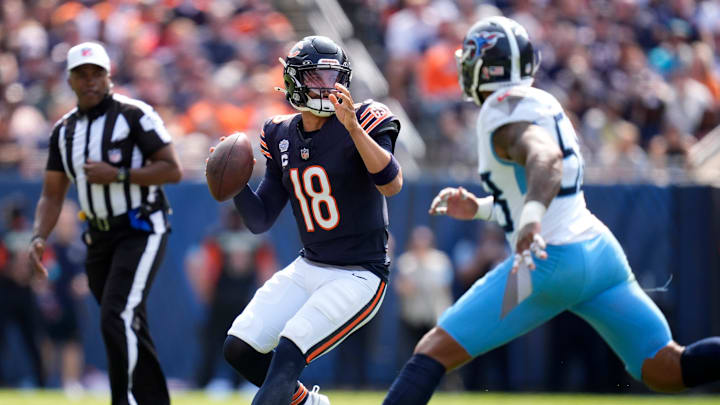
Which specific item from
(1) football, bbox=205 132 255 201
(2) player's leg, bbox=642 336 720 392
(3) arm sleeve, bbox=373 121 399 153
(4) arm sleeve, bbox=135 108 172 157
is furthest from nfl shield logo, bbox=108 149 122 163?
(2) player's leg, bbox=642 336 720 392

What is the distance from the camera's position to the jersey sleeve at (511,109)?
4.69 m

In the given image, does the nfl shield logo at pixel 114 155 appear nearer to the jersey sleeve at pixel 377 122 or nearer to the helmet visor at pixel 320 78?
the helmet visor at pixel 320 78

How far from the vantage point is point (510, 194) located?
485 cm

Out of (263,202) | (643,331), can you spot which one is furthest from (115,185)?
(643,331)

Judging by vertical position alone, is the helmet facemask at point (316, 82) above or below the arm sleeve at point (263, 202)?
above

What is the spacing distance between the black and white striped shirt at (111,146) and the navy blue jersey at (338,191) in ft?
4.93

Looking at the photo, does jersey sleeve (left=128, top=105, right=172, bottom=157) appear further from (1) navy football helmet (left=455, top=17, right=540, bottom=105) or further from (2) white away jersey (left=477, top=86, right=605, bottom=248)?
(2) white away jersey (left=477, top=86, right=605, bottom=248)

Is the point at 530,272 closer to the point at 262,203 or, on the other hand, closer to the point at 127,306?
the point at 262,203

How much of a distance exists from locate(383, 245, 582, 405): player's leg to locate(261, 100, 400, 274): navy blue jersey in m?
0.57

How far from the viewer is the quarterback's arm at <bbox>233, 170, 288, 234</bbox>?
17.0ft

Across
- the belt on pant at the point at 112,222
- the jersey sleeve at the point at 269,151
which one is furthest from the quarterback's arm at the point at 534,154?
the belt on pant at the point at 112,222

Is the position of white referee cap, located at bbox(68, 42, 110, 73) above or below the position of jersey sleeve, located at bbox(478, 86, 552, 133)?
above

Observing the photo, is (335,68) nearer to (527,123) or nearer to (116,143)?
(527,123)

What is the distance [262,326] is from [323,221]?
0.54m
